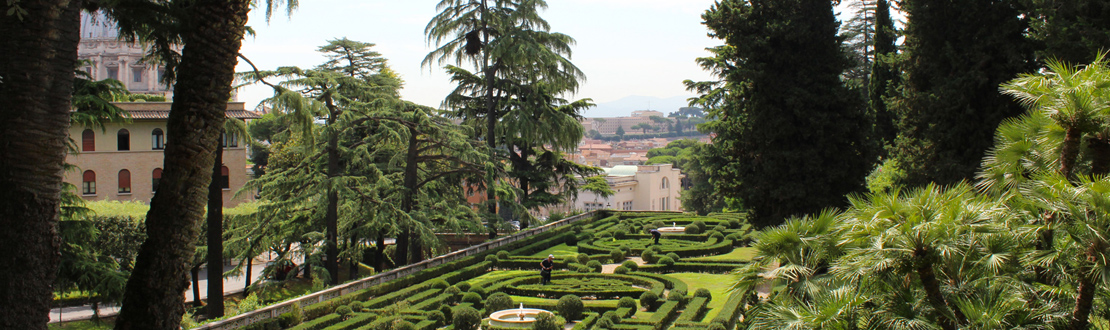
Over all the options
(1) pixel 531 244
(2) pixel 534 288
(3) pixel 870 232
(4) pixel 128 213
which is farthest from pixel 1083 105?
(4) pixel 128 213

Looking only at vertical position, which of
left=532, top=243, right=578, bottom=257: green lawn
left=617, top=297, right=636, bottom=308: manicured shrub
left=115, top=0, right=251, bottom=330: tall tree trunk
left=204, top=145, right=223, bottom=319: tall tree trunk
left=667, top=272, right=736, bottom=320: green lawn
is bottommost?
left=532, top=243, right=578, bottom=257: green lawn

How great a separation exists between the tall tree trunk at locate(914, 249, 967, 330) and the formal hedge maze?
17.5ft

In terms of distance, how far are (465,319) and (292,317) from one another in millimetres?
3403

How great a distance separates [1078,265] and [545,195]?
26029 millimetres

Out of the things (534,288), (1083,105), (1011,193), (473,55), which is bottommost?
(534,288)

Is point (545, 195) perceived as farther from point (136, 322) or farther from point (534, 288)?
point (136, 322)

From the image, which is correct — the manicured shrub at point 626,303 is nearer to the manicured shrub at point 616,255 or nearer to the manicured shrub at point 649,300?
the manicured shrub at point 649,300

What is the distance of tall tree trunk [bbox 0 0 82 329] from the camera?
7.66 meters

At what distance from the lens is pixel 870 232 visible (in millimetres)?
7742

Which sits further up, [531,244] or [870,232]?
[870,232]

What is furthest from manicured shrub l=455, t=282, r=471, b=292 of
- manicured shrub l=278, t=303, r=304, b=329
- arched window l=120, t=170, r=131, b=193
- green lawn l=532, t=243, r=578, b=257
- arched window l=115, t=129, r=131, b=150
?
arched window l=120, t=170, r=131, b=193

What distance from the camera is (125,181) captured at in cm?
3494

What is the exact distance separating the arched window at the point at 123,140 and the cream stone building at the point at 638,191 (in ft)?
93.7

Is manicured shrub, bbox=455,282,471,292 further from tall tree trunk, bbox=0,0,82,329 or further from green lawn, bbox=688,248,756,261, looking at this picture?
tall tree trunk, bbox=0,0,82,329
